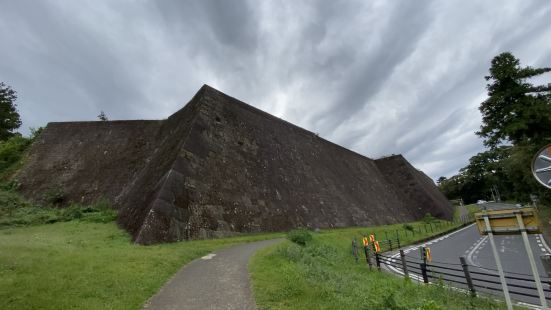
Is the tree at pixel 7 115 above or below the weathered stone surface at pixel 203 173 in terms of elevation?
above

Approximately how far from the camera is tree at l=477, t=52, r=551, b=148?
947 inches

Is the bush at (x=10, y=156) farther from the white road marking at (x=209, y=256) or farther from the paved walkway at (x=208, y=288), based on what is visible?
the paved walkway at (x=208, y=288)

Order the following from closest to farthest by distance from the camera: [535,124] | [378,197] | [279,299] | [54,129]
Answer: [279,299]
[535,124]
[54,129]
[378,197]

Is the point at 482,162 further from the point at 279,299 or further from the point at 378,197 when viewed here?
the point at 279,299

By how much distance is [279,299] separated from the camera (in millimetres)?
6609

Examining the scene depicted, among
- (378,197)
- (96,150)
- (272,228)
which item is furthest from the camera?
(378,197)

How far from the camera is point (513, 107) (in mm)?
25547

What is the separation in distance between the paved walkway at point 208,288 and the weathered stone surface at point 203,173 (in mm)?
4983

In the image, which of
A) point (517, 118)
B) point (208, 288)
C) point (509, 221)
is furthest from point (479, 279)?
point (517, 118)

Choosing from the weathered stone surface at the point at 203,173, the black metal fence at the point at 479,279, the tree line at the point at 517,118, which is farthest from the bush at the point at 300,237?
the tree line at the point at 517,118

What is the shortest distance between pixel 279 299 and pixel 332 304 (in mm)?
1211

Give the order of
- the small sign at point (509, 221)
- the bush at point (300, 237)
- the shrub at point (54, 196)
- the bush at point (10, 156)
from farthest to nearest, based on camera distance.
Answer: the bush at point (10, 156), the shrub at point (54, 196), the bush at point (300, 237), the small sign at point (509, 221)

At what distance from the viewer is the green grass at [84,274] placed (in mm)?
6385

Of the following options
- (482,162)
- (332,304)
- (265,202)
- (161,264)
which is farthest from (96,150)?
(482,162)
